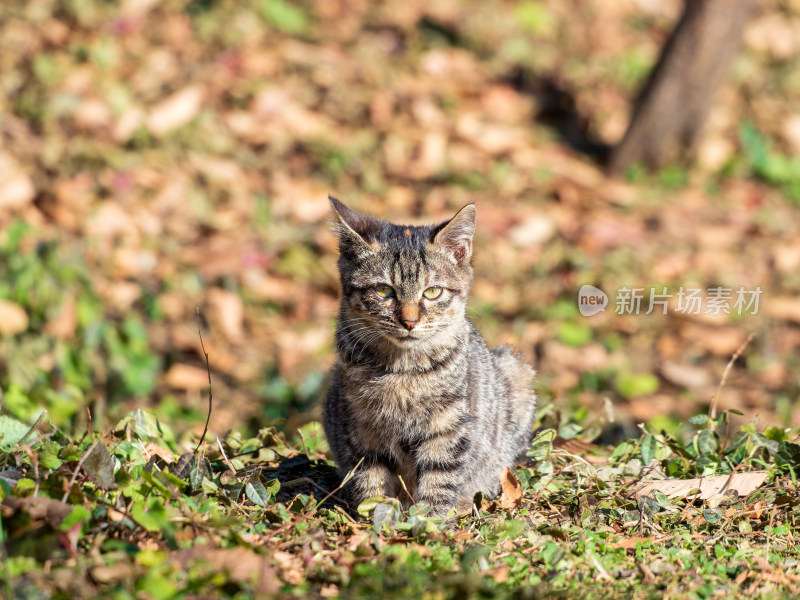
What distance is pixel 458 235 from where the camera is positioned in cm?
454

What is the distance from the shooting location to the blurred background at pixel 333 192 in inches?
298

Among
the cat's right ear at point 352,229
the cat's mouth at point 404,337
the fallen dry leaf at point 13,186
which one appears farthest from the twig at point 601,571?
the fallen dry leaf at point 13,186

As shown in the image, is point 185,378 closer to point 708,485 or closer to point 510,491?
point 510,491

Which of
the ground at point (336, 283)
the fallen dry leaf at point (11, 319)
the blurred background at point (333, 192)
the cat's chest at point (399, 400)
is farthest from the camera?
the blurred background at point (333, 192)

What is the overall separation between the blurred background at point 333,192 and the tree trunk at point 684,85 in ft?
0.77

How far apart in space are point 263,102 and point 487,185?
2752mm

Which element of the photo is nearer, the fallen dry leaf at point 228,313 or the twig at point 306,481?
the twig at point 306,481

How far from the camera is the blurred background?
7566 mm

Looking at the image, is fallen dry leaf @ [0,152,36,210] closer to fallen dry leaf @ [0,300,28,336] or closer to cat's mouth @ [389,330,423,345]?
fallen dry leaf @ [0,300,28,336]

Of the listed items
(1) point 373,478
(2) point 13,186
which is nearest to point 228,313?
(2) point 13,186

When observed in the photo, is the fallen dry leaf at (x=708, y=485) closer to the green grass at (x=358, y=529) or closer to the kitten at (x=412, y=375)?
the green grass at (x=358, y=529)

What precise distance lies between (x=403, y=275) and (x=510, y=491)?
1179 millimetres

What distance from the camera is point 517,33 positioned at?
11500 mm

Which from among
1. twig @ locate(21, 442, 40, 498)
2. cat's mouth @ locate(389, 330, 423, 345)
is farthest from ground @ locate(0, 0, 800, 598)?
cat's mouth @ locate(389, 330, 423, 345)
